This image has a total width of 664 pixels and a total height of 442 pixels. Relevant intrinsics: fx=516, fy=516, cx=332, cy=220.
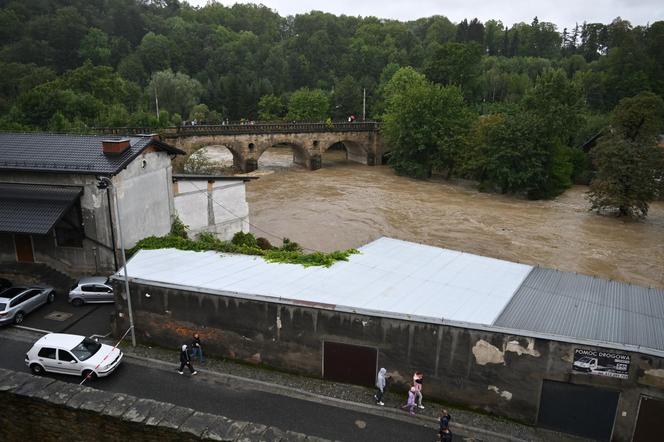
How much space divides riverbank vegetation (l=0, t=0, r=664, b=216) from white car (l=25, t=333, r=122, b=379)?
114ft

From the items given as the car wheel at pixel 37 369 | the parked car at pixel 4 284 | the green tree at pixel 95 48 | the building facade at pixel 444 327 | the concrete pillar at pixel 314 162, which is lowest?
the concrete pillar at pixel 314 162

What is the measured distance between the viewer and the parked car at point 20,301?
1856cm

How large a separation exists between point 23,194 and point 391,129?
145ft

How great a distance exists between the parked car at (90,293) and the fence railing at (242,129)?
29.0 metres

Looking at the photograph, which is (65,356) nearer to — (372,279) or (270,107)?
(372,279)

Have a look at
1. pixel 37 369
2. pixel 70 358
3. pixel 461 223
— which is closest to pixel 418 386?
pixel 70 358

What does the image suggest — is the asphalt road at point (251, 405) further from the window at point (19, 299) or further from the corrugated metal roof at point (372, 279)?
the window at point (19, 299)

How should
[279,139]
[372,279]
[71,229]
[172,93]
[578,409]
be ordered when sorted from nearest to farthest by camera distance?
[578,409]
[372,279]
[71,229]
[279,139]
[172,93]

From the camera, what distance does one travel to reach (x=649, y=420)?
12.9m

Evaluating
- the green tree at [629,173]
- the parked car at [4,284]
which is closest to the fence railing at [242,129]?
the parked car at [4,284]

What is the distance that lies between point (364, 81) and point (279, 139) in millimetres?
37403

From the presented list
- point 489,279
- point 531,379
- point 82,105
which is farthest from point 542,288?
point 82,105

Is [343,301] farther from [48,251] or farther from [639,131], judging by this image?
[639,131]

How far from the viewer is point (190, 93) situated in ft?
251
